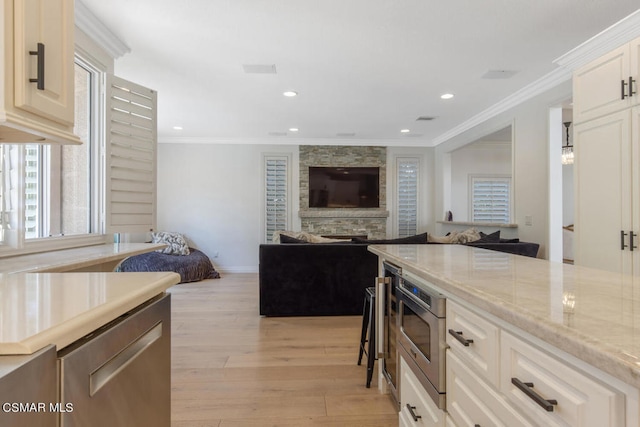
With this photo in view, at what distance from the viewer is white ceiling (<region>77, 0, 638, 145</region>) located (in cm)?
251

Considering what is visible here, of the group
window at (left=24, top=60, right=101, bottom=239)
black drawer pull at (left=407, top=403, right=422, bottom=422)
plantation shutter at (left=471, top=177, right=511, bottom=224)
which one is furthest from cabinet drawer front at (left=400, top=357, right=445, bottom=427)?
plantation shutter at (left=471, top=177, right=511, bottom=224)

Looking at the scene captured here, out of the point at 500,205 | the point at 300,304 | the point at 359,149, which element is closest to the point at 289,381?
the point at 300,304

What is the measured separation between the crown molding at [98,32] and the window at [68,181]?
25cm

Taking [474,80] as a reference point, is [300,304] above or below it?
below

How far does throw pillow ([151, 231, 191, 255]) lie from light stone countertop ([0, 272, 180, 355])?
5.08 meters

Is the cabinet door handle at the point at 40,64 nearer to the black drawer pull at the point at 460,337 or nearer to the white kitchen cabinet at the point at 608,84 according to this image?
the black drawer pull at the point at 460,337

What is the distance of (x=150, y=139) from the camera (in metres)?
3.12

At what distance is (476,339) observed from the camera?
3.42 feet

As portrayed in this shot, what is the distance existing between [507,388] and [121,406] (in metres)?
0.94

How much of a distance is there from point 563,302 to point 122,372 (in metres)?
1.07

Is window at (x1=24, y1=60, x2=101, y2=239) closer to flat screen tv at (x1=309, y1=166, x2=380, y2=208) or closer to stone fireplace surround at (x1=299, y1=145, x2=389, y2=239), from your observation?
stone fireplace surround at (x1=299, y1=145, x2=389, y2=239)

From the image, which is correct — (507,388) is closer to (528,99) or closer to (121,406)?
(121,406)

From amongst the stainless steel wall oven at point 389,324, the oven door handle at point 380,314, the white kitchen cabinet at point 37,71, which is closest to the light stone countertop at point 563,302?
the stainless steel wall oven at point 389,324

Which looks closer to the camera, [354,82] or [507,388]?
[507,388]
